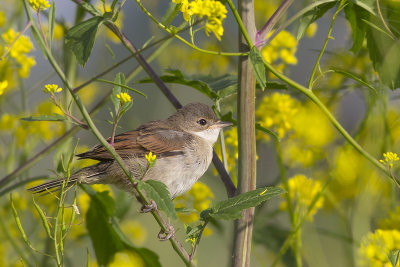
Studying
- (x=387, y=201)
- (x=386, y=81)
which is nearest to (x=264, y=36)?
(x=386, y=81)

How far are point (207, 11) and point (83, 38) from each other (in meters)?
Answer: 0.53

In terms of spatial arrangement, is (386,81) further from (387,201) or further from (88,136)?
(88,136)

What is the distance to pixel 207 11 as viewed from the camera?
2.20m

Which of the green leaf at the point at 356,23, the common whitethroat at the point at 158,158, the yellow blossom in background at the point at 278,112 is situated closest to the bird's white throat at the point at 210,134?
the common whitethroat at the point at 158,158

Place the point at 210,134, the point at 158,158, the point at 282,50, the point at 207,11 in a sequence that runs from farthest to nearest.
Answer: the point at 210,134, the point at 282,50, the point at 158,158, the point at 207,11

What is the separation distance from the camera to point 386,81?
2.78m

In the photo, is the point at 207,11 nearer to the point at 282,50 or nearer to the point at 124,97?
the point at 124,97

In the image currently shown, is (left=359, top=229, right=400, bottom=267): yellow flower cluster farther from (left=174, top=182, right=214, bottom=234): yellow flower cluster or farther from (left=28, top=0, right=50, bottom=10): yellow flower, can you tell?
(left=28, top=0, right=50, bottom=10): yellow flower

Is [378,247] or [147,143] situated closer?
[378,247]

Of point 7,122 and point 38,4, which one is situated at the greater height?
point 38,4

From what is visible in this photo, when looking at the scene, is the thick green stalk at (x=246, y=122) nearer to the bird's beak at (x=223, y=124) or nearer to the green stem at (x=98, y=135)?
the green stem at (x=98, y=135)

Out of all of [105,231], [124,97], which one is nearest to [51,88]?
[124,97]

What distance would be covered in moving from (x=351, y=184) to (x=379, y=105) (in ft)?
2.05

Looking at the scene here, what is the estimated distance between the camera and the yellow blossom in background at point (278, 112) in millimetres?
3463
